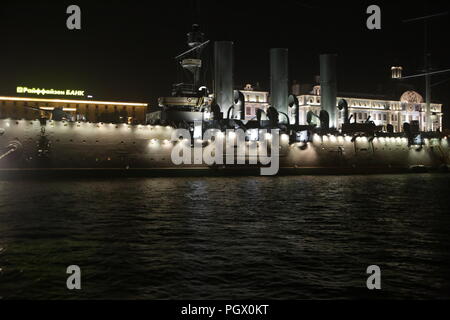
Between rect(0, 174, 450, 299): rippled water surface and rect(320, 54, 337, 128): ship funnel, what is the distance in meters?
53.3

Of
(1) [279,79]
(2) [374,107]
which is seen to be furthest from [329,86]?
(2) [374,107]

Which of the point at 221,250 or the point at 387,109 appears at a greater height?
the point at 387,109

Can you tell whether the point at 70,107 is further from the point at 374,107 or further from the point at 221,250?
the point at 374,107

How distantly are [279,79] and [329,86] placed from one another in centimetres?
1006

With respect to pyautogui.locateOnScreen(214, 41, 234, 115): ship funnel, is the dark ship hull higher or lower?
lower

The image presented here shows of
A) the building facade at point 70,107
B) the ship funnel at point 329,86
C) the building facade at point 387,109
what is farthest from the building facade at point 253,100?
the ship funnel at point 329,86

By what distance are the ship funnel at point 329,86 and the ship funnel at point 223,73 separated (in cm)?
1769

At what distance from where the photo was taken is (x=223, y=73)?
206ft

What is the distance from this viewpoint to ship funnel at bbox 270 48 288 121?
6712 cm

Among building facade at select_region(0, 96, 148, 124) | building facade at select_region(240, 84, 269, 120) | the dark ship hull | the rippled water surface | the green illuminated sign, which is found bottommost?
the rippled water surface

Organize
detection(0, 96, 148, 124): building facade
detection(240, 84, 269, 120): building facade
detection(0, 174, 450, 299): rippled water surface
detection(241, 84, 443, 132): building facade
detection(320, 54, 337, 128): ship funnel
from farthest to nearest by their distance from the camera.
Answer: detection(241, 84, 443, 132): building facade → detection(240, 84, 269, 120): building facade → detection(0, 96, 148, 124): building facade → detection(320, 54, 337, 128): ship funnel → detection(0, 174, 450, 299): rippled water surface

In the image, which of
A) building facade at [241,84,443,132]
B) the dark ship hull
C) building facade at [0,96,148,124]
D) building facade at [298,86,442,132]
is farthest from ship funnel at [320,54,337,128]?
building facade at [298,86,442,132]

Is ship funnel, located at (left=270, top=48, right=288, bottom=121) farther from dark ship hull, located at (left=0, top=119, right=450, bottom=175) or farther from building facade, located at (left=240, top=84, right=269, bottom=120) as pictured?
building facade, located at (left=240, top=84, right=269, bottom=120)

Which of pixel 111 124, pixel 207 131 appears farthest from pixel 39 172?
pixel 207 131
